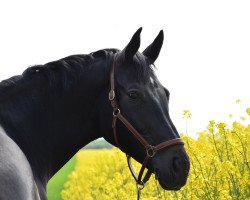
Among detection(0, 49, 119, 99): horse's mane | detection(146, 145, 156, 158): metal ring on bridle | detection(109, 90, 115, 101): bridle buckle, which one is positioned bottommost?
detection(146, 145, 156, 158): metal ring on bridle

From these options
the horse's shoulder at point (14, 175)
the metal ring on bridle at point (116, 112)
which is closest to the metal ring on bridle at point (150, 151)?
the metal ring on bridle at point (116, 112)

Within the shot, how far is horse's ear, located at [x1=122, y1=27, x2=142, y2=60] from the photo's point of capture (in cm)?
344

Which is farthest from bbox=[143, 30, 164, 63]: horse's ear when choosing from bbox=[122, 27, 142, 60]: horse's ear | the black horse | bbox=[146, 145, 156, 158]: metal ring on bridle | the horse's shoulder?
the horse's shoulder

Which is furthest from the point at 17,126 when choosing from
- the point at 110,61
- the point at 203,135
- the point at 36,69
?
the point at 203,135

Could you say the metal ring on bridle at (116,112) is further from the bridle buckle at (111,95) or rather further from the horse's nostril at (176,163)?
the horse's nostril at (176,163)

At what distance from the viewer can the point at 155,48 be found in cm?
375

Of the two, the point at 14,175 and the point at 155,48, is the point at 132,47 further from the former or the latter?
the point at 14,175

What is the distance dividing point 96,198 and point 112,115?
932cm

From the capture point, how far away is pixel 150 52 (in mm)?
3734

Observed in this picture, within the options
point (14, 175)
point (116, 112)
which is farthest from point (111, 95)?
point (14, 175)

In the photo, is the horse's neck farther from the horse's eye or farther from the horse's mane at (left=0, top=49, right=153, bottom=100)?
the horse's eye

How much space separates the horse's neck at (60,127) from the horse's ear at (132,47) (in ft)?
0.64

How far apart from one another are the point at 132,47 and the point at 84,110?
524 millimetres

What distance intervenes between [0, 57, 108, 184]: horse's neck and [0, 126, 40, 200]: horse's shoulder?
0.37 meters
